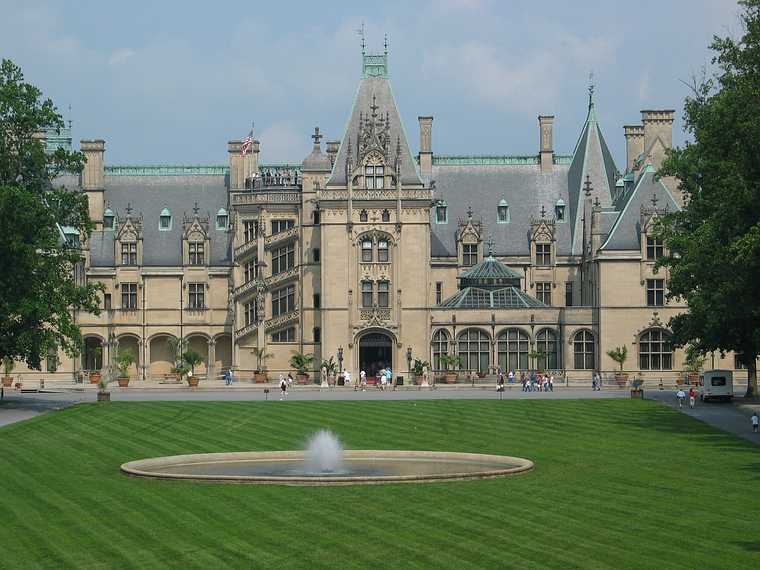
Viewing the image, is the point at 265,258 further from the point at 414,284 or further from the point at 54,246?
the point at 54,246

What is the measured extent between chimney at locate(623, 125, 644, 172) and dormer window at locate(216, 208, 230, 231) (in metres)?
29.6

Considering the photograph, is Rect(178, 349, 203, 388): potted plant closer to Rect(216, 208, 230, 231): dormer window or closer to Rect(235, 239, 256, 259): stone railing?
Rect(235, 239, 256, 259): stone railing

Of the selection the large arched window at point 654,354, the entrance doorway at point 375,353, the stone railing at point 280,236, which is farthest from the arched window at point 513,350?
the stone railing at point 280,236

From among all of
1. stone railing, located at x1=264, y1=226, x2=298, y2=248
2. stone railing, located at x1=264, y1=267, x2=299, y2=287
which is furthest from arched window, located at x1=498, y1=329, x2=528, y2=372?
stone railing, located at x1=264, y1=226, x2=298, y2=248

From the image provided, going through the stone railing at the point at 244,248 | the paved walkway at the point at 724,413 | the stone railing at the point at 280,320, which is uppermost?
the stone railing at the point at 244,248

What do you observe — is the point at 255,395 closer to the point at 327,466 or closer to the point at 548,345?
the point at 548,345

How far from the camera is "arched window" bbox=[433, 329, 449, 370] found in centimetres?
9562

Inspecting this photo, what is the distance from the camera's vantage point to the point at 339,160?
319 feet

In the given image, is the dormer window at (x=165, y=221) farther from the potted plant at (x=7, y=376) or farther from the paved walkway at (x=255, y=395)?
the paved walkway at (x=255, y=395)

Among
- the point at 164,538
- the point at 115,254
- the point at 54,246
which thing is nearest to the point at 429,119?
the point at 115,254

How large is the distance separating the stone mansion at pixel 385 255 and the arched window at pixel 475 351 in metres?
0.09

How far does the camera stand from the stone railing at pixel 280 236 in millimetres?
98938

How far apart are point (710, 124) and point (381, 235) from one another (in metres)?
40.6

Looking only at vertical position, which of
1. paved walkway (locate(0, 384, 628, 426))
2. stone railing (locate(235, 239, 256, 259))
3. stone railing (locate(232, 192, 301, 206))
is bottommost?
paved walkway (locate(0, 384, 628, 426))
